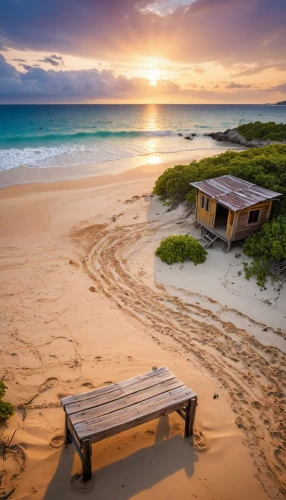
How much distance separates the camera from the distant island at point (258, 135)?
38188 millimetres

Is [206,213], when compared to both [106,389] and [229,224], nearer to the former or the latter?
[229,224]

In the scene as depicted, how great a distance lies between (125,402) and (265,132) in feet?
146

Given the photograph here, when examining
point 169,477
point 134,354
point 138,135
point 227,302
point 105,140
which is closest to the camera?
point 169,477

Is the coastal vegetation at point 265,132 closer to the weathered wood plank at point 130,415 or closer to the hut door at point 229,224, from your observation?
the hut door at point 229,224

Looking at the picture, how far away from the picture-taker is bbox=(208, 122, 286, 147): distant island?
38188mm

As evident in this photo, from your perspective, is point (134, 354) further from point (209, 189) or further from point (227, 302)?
point (209, 189)

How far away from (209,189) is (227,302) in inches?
195

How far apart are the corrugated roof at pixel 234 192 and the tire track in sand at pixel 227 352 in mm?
4194

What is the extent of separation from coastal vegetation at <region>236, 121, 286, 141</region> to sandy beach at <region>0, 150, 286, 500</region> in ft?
97.8

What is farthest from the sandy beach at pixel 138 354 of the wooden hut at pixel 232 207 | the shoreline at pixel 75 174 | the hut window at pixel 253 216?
the shoreline at pixel 75 174

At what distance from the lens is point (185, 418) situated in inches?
224

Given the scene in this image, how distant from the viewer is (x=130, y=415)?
5.07m

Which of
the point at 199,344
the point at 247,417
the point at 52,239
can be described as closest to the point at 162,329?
the point at 199,344

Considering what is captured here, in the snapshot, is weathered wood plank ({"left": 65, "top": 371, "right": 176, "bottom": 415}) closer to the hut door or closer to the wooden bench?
the wooden bench
